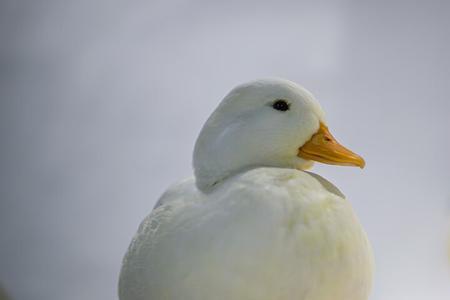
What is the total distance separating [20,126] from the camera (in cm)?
129

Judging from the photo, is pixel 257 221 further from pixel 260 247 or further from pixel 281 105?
pixel 281 105

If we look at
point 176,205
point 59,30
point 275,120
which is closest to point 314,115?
point 275,120

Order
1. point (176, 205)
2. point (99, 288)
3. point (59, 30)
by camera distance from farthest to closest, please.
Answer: point (59, 30), point (99, 288), point (176, 205)

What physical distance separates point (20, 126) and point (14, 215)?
17 centimetres

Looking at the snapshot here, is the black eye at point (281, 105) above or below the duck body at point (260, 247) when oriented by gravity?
above

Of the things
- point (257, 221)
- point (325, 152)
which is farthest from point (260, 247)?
point (325, 152)

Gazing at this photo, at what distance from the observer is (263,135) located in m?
0.63

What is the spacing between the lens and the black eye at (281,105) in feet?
2.10

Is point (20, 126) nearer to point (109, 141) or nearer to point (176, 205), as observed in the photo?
point (109, 141)

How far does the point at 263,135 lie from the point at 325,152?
6 centimetres

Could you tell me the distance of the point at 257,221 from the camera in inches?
22.1

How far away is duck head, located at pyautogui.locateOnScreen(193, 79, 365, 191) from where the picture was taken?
62cm

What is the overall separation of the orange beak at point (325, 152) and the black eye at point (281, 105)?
4 cm

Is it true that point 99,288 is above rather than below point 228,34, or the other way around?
below
